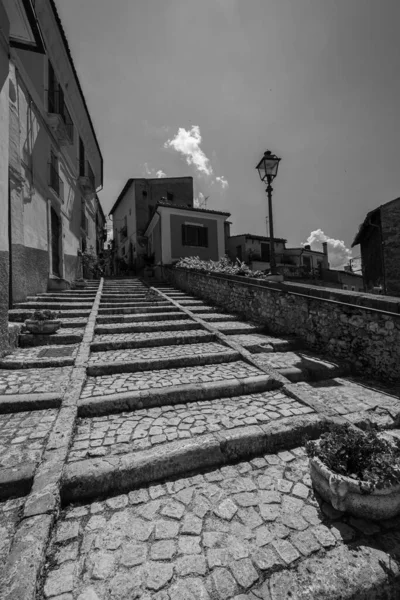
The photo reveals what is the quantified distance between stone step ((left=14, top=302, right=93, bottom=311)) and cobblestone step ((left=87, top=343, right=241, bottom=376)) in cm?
Answer: 329

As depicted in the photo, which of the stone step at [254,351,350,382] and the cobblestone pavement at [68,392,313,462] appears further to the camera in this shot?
the stone step at [254,351,350,382]

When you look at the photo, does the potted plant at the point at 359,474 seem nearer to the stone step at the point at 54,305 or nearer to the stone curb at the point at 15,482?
the stone curb at the point at 15,482

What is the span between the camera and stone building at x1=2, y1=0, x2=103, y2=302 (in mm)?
6750

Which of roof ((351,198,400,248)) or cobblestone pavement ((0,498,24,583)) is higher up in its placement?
roof ((351,198,400,248))

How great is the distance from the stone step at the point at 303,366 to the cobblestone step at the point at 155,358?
594 millimetres

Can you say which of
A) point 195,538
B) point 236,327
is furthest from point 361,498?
point 236,327

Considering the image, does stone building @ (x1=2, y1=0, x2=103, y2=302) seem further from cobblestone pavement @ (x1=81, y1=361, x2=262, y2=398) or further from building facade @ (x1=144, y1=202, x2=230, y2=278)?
cobblestone pavement @ (x1=81, y1=361, x2=262, y2=398)

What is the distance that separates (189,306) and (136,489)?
22.0 ft

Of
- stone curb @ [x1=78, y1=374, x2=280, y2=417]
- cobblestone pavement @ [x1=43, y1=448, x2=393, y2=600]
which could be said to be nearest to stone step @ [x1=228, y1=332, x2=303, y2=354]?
stone curb @ [x1=78, y1=374, x2=280, y2=417]

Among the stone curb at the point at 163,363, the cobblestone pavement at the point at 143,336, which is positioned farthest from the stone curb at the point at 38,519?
the cobblestone pavement at the point at 143,336

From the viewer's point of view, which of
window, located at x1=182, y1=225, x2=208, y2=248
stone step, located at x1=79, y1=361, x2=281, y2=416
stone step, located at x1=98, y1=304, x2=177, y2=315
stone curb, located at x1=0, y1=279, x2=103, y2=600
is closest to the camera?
stone curb, located at x1=0, y1=279, x2=103, y2=600

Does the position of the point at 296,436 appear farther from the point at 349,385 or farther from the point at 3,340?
the point at 3,340

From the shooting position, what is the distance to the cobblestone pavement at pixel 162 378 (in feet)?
11.4

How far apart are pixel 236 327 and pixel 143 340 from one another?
235cm
